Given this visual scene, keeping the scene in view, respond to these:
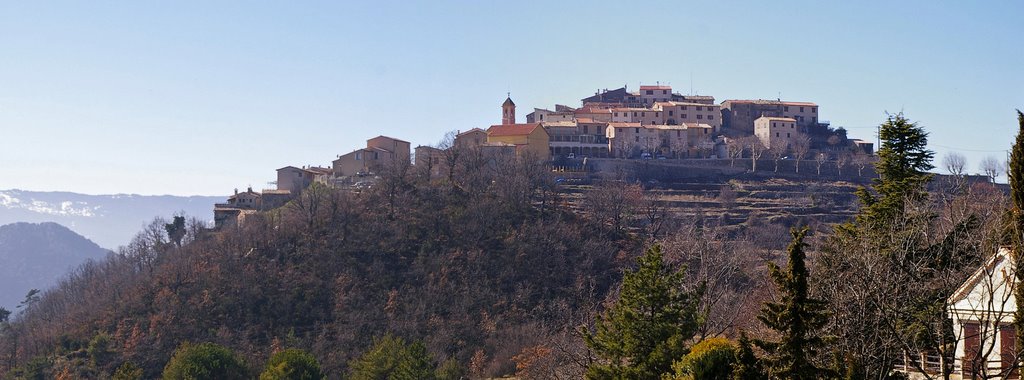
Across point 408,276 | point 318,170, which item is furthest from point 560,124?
point 408,276

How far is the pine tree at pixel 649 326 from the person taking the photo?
28234 mm

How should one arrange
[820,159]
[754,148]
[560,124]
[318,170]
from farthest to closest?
[560,124]
[820,159]
[754,148]
[318,170]

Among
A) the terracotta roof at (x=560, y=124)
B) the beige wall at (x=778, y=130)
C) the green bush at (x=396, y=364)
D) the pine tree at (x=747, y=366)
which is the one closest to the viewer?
the pine tree at (x=747, y=366)

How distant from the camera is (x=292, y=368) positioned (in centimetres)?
4653

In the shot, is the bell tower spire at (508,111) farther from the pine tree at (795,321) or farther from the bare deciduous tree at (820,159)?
the pine tree at (795,321)

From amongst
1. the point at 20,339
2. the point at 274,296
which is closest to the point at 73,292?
the point at 20,339

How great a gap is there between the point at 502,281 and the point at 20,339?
104 ft

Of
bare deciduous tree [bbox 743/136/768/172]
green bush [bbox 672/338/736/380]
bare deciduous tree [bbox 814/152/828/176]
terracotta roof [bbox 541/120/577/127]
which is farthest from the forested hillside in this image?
green bush [bbox 672/338/736/380]

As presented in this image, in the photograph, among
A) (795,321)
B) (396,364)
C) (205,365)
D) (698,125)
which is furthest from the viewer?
(698,125)

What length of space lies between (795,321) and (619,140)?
226 ft

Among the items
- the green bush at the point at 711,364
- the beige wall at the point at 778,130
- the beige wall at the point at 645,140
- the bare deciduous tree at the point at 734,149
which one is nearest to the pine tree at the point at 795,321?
the green bush at the point at 711,364

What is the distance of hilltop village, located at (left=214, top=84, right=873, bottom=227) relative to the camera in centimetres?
8212

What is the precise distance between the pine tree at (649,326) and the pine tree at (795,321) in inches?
300

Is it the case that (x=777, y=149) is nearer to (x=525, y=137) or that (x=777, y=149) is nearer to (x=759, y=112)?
(x=759, y=112)
